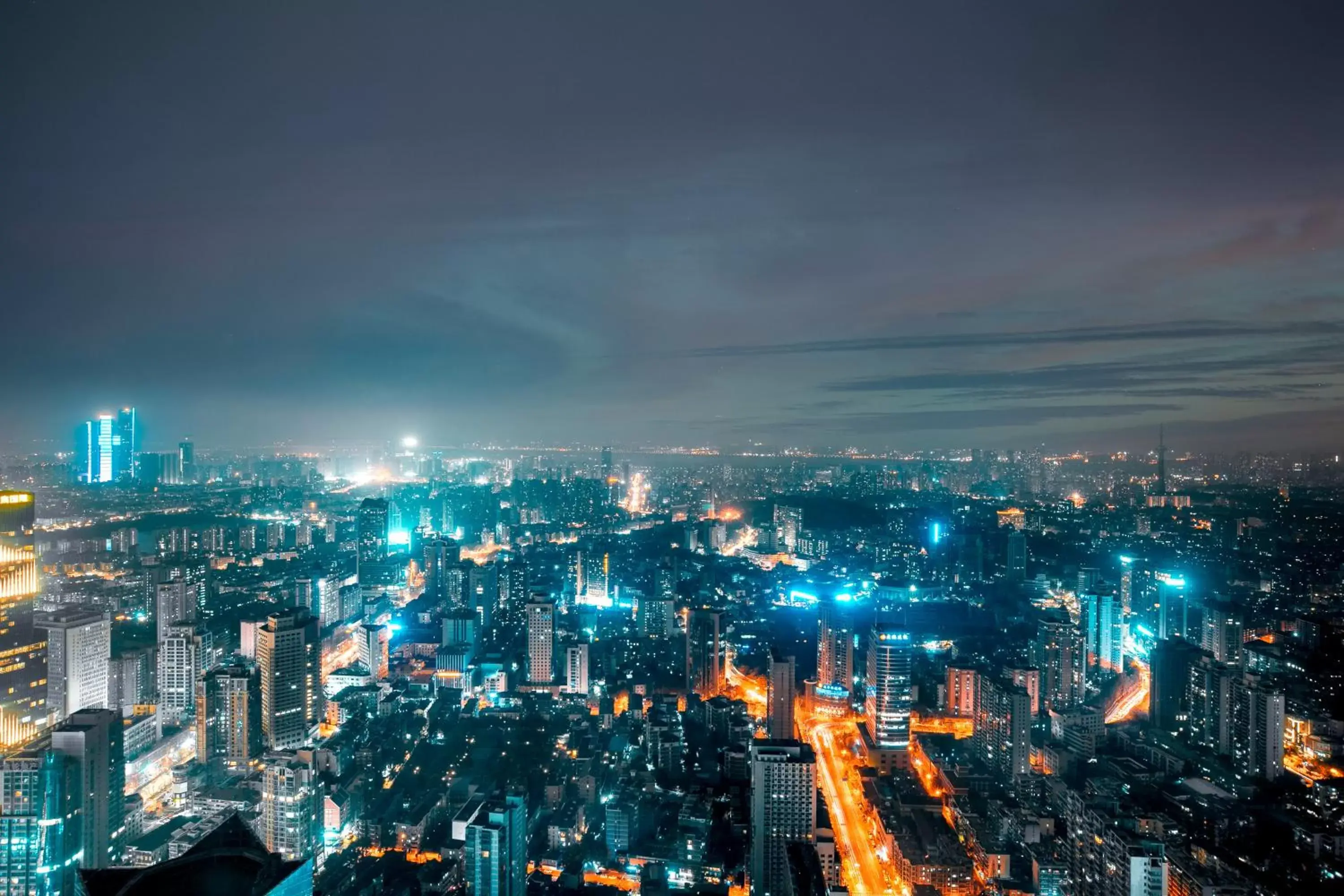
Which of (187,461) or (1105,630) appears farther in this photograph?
(1105,630)

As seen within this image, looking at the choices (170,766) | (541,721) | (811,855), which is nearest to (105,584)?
(170,766)

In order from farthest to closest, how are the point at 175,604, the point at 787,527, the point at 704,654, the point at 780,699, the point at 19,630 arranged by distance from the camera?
the point at 787,527, the point at 704,654, the point at 175,604, the point at 780,699, the point at 19,630

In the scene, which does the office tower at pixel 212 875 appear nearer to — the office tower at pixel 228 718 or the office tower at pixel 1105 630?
the office tower at pixel 228 718

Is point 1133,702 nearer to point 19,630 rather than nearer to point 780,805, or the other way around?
point 780,805

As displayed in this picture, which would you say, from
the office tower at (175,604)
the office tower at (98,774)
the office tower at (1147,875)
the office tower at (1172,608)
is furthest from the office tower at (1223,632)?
the office tower at (175,604)

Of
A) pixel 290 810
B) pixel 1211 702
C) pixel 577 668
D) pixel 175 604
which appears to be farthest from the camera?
pixel 577 668

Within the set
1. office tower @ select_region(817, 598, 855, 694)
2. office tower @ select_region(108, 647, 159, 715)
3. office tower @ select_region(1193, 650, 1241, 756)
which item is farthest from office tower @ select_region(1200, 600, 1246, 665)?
office tower @ select_region(108, 647, 159, 715)

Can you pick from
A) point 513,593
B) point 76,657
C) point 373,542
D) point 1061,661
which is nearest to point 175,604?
point 76,657
